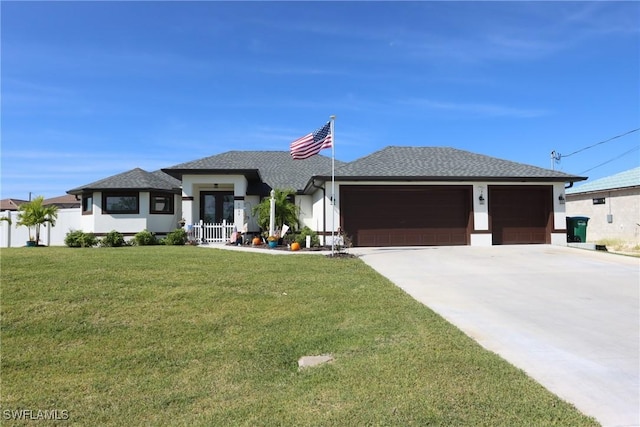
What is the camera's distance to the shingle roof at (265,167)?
18625 mm

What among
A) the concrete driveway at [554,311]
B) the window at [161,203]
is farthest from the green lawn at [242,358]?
the window at [161,203]

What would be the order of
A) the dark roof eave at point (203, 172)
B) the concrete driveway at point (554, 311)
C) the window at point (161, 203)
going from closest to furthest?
the concrete driveway at point (554, 311) → the dark roof eave at point (203, 172) → the window at point (161, 203)

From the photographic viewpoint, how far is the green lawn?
323cm

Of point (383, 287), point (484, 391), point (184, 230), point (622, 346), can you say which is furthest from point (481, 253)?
point (184, 230)

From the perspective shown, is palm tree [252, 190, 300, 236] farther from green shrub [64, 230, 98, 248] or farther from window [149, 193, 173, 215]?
green shrub [64, 230, 98, 248]

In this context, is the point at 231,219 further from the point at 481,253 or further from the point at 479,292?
the point at 479,292

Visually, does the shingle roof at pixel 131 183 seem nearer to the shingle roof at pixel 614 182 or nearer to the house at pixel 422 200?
the house at pixel 422 200

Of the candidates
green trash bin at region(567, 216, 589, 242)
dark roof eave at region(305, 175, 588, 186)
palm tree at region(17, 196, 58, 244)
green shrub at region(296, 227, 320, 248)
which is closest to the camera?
dark roof eave at region(305, 175, 588, 186)

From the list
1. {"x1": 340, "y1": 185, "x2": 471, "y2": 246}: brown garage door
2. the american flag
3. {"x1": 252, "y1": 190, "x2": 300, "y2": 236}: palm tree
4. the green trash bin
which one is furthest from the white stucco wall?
{"x1": 252, "y1": 190, "x2": 300, "y2": 236}: palm tree

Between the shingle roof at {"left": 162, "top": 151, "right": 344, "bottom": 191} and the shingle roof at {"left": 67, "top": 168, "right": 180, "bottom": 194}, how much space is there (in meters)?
1.56

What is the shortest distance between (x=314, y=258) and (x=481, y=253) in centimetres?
603

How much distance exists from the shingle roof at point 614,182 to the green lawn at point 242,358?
66.0ft

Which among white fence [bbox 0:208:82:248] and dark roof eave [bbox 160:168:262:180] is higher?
dark roof eave [bbox 160:168:262:180]

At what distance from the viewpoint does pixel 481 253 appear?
13516 millimetres
